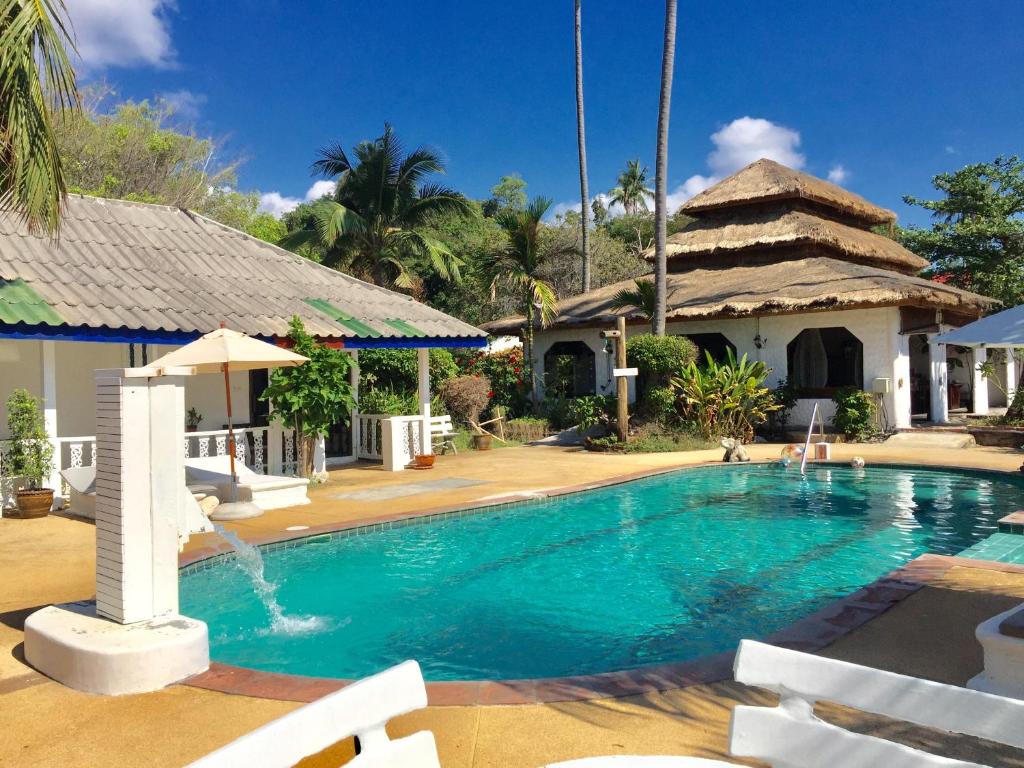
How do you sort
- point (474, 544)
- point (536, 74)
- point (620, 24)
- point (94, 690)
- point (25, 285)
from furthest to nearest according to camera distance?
point (536, 74)
point (620, 24)
point (25, 285)
point (474, 544)
point (94, 690)

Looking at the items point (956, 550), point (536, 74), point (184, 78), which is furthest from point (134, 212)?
point (536, 74)

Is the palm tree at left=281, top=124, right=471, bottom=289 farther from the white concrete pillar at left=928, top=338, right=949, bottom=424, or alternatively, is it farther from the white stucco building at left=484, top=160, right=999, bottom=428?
the white concrete pillar at left=928, top=338, right=949, bottom=424

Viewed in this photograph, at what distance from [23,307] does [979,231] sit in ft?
80.6

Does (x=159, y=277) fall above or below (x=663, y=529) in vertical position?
above

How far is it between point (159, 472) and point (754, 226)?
20.1m

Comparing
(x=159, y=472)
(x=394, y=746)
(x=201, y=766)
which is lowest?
(x=394, y=746)

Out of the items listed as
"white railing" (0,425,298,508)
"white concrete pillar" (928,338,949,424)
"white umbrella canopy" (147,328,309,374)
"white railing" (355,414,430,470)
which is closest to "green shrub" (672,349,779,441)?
"white concrete pillar" (928,338,949,424)

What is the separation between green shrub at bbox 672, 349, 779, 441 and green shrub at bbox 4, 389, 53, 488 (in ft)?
38.4

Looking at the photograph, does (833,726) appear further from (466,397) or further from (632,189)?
(632,189)

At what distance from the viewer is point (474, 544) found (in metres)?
8.59

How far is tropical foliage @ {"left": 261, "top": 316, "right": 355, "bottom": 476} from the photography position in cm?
1110

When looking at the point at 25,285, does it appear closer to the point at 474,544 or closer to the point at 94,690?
the point at 474,544

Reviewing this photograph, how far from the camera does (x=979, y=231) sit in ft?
77.5

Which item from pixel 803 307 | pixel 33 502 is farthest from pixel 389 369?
pixel 803 307
